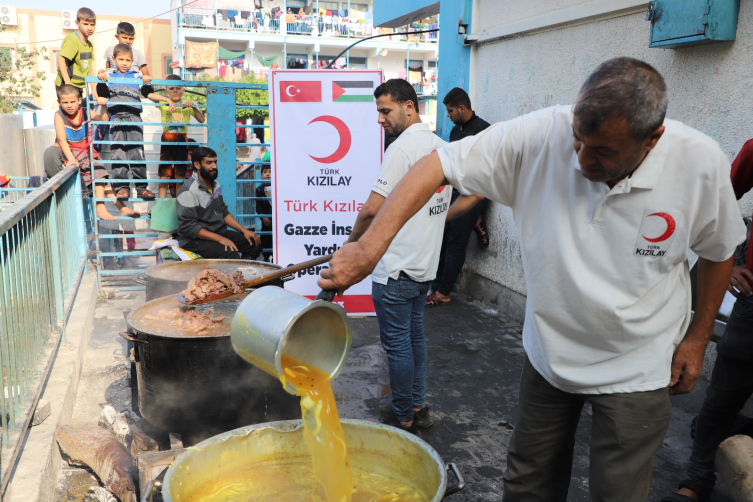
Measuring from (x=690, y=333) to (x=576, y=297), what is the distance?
61cm

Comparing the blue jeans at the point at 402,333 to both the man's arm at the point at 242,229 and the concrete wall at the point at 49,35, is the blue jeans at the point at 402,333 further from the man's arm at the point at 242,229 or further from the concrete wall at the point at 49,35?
the concrete wall at the point at 49,35

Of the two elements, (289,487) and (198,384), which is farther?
(198,384)

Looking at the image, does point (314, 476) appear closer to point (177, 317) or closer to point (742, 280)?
point (177, 317)

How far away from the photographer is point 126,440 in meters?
4.15

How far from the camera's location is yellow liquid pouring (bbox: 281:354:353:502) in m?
2.32

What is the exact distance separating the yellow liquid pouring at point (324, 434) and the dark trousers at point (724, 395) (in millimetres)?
2129

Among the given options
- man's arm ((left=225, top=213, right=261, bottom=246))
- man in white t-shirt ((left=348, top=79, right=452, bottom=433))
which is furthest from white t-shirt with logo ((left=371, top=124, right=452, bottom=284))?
man's arm ((left=225, top=213, right=261, bottom=246))

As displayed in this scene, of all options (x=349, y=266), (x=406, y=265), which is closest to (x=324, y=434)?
(x=349, y=266)

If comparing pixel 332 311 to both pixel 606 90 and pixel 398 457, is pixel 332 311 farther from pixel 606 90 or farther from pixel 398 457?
pixel 606 90

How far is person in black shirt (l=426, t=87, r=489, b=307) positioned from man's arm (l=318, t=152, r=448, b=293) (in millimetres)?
4961

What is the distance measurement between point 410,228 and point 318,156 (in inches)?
110

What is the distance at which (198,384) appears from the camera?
333cm

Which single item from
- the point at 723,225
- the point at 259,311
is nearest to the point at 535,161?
the point at 723,225

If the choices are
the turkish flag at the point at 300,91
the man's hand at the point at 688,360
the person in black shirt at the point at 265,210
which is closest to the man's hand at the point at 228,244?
the person in black shirt at the point at 265,210
